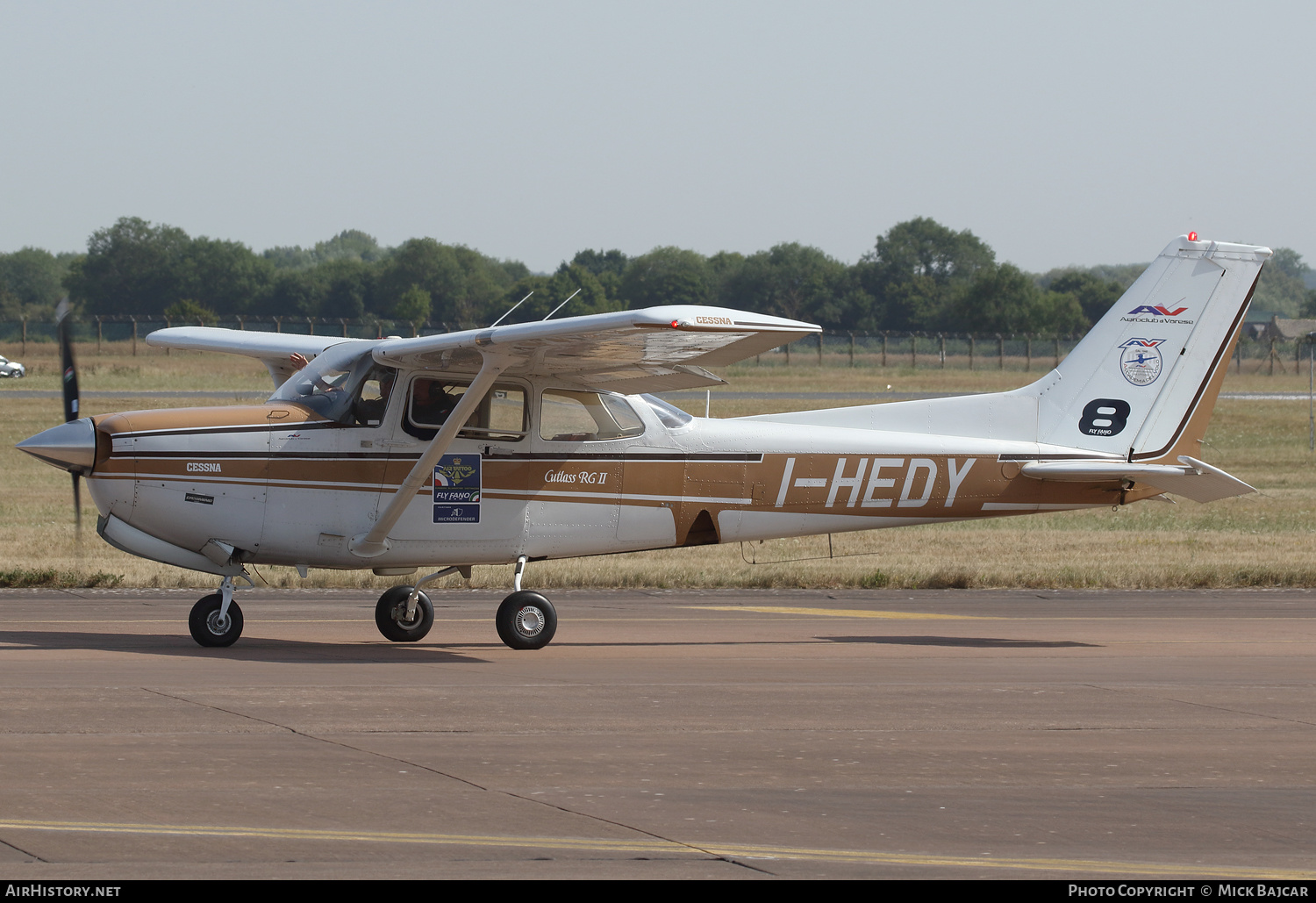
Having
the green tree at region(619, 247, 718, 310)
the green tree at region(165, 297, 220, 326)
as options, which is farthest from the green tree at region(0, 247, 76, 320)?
the green tree at region(619, 247, 718, 310)

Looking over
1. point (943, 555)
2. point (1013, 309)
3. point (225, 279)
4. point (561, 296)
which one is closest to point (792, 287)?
point (1013, 309)

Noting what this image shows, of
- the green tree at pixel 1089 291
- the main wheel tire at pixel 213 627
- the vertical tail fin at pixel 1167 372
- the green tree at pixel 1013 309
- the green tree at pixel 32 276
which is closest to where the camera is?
the main wheel tire at pixel 213 627

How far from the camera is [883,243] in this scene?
111250 mm

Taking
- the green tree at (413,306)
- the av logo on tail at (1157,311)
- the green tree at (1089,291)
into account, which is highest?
the green tree at (1089,291)

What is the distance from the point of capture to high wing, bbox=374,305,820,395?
909cm

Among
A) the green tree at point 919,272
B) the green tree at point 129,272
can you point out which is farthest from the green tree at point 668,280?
the green tree at point 129,272

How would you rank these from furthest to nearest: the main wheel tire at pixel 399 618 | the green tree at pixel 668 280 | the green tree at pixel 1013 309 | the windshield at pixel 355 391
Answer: the green tree at pixel 668 280 → the green tree at pixel 1013 309 → the main wheel tire at pixel 399 618 → the windshield at pixel 355 391

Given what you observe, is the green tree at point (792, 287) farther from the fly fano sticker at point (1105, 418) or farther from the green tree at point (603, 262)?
the fly fano sticker at point (1105, 418)

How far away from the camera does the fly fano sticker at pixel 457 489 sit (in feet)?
36.4

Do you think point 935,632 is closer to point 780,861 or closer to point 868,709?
point 868,709

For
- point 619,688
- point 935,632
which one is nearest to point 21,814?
point 619,688

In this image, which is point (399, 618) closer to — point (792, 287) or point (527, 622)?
point (527, 622)

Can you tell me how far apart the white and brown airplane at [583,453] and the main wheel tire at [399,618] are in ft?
0.06

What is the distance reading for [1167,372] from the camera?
494 inches
